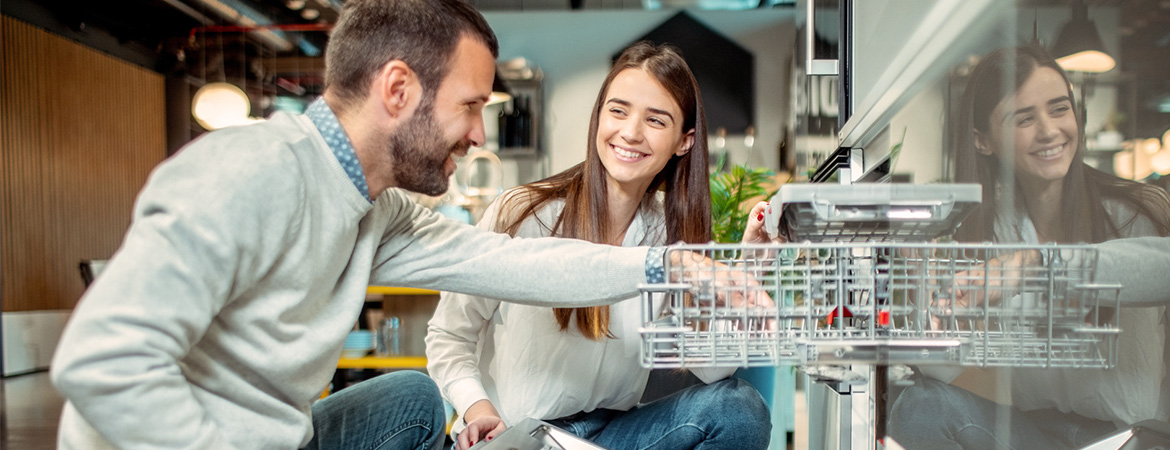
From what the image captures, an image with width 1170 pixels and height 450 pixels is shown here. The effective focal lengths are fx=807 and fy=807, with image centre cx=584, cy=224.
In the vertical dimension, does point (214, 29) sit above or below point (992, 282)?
above

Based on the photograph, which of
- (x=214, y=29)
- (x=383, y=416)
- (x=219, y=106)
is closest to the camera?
(x=383, y=416)

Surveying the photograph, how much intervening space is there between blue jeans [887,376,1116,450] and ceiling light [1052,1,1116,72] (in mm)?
289

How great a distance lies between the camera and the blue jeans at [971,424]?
2.37 ft

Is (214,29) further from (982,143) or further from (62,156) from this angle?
(982,143)

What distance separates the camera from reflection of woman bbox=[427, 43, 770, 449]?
1650 millimetres

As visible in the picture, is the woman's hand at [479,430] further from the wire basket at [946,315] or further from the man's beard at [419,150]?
the wire basket at [946,315]

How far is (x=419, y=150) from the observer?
46.4 inches

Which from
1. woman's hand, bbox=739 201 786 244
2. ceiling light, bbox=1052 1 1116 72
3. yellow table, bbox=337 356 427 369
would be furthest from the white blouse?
yellow table, bbox=337 356 427 369

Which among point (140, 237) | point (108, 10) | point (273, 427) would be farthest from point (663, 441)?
point (108, 10)

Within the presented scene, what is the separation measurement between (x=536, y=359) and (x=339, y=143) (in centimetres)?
75

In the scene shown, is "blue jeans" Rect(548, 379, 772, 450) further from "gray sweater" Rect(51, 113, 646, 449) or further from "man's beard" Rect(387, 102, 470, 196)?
"man's beard" Rect(387, 102, 470, 196)

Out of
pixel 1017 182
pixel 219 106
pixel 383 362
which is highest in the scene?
pixel 219 106

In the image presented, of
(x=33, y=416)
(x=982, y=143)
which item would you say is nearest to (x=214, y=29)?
(x=33, y=416)

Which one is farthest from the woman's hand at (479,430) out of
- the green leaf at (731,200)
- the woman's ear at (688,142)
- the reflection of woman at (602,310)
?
the green leaf at (731,200)
